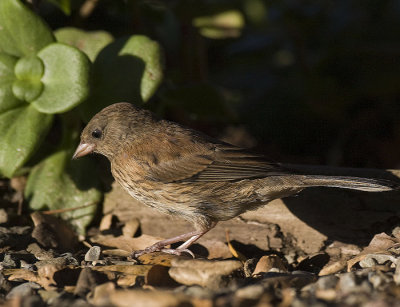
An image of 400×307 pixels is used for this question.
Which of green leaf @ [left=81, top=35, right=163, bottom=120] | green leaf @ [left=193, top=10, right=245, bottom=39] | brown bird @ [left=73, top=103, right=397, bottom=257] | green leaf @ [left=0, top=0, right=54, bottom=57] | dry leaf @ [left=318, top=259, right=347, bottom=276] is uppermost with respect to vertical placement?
green leaf @ [left=193, top=10, right=245, bottom=39]

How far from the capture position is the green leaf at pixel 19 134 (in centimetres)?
344

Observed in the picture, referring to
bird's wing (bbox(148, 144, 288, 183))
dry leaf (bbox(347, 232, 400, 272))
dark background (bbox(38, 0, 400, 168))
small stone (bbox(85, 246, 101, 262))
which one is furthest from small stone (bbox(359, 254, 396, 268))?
dark background (bbox(38, 0, 400, 168))

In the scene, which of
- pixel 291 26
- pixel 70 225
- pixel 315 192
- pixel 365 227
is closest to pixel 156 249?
pixel 70 225

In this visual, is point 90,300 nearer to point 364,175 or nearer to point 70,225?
point 70,225

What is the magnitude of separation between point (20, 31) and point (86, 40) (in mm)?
490

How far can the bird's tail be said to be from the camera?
311 cm

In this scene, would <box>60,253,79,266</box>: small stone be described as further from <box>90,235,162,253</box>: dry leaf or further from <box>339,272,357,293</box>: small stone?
<box>339,272,357,293</box>: small stone

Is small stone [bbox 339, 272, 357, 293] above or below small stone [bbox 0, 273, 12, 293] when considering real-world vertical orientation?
above

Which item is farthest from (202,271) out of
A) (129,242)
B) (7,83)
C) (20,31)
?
(20,31)

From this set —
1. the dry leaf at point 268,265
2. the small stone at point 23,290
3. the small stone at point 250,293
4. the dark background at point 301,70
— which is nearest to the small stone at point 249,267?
the dry leaf at point 268,265

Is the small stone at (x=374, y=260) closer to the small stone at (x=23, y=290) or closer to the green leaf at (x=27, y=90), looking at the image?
the small stone at (x=23, y=290)

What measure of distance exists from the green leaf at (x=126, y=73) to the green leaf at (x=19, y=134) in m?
0.34

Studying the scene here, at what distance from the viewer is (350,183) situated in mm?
3164

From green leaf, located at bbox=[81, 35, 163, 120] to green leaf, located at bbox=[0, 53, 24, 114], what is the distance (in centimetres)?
45
